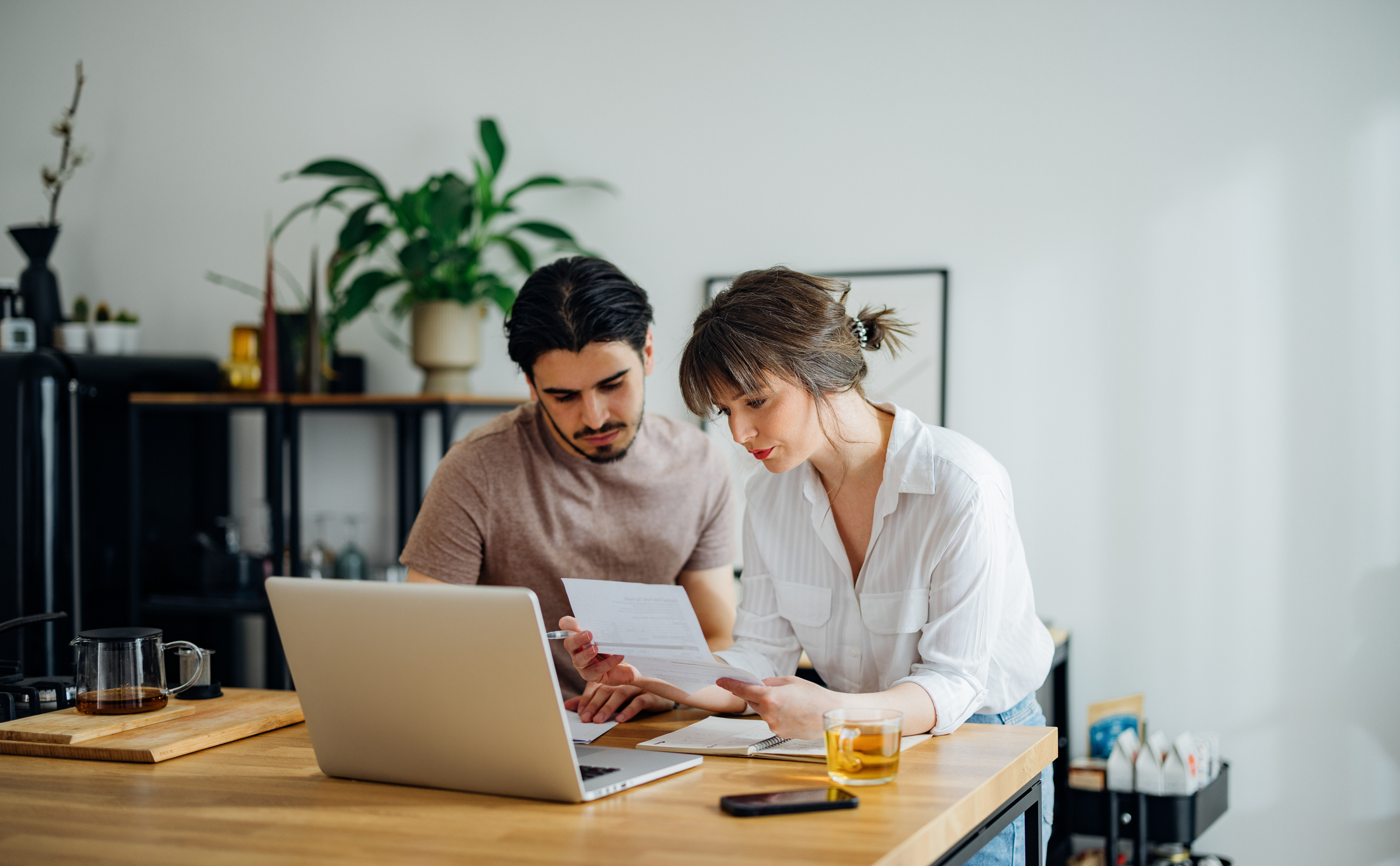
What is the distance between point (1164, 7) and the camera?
9.77ft

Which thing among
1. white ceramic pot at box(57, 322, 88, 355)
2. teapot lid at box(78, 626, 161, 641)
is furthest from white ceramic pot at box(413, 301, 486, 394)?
teapot lid at box(78, 626, 161, 641)

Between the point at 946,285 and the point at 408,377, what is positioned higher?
the point at 946,285

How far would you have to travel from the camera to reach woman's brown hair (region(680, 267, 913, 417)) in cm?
166

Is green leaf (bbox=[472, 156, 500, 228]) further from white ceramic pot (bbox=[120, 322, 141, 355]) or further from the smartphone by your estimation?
the smartphone

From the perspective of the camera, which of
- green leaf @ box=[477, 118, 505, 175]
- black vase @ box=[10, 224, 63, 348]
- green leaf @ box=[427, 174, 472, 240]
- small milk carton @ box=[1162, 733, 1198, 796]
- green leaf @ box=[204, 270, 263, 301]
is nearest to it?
small milk carton @ box=[1162, 733, 1198, 796]

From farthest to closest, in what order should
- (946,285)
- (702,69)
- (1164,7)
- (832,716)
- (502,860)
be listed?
(702,69), (946,285), (1164,7), (832,716), (502,860)

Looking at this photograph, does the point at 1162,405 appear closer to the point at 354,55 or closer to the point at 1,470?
the point at 354,55

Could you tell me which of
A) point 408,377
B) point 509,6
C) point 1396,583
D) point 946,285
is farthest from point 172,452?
point 1396,583

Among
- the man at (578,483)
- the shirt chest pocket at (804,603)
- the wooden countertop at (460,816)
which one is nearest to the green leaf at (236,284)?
the man at (578,483)

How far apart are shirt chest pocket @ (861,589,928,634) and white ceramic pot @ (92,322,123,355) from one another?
2927 mm

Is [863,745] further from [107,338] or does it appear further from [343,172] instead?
[107,338]

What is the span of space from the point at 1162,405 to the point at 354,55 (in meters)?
2.66

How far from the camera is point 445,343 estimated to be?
3.38 metres

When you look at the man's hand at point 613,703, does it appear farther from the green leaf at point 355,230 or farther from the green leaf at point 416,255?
the green leaf at point 355,230
